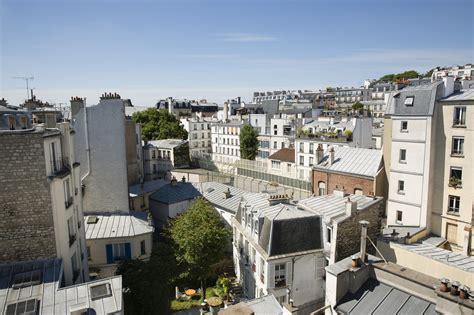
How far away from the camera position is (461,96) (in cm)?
2373

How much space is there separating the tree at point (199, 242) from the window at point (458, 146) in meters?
16.9

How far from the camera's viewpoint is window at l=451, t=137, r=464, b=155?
77.8 feet

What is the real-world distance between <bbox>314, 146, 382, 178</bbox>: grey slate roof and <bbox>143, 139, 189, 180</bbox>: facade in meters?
27.4

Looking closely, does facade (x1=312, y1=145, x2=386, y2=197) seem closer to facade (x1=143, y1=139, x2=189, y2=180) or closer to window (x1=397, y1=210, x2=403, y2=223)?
window (x1=397, y1=210, x2=403, y2=223)

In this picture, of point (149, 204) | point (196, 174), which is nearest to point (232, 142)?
point (196, 174)

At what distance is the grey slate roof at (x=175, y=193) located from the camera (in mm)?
32906

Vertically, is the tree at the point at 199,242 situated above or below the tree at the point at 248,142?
below

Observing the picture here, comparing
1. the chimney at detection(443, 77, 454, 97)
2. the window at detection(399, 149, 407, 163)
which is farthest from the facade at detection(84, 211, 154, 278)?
the chimney at detection(443, 77, 454, 97)

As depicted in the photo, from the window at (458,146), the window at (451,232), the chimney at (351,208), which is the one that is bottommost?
the window at (451,232)

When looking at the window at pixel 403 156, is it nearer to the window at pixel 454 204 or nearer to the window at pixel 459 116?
the window at pixel 459 116

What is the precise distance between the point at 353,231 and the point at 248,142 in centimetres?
4139

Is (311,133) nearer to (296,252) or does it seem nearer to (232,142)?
(232,142)

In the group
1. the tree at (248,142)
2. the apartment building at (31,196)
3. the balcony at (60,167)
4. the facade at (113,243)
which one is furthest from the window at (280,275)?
the tree at (248,142)

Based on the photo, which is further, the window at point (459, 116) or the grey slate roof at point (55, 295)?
the window at point (459, 116)
